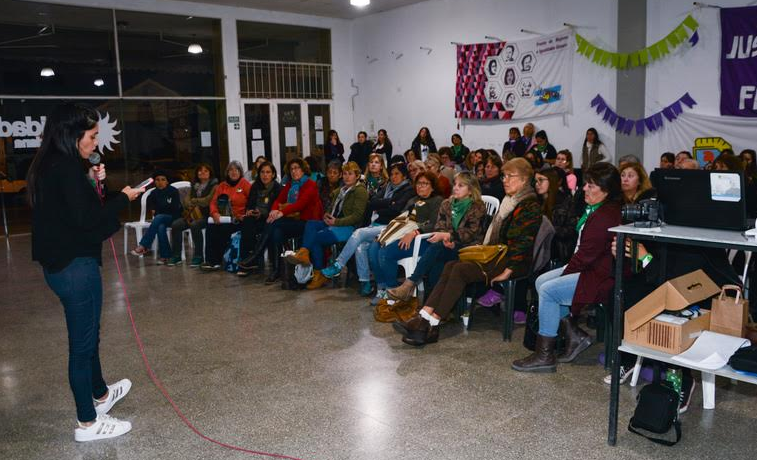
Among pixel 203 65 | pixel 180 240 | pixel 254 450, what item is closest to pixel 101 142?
pixel 203 65

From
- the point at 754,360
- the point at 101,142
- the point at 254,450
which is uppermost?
the point at 101,142

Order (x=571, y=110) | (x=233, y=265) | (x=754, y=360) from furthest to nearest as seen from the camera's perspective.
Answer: (x=571, y=110), (x=233, y=265), (x=754, y=360)

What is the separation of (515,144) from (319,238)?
5365mm

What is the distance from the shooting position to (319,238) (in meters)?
5.79

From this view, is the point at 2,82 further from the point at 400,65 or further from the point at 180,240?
the point at 400,65

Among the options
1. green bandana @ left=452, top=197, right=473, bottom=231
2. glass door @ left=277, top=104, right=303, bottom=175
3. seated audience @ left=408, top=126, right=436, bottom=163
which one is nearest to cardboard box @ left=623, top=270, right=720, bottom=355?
green bandana @ left=452, top=197, right=473, bottom=231

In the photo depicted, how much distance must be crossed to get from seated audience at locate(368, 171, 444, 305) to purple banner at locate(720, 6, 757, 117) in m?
4.71

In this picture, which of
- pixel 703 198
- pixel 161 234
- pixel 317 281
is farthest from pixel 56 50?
pixel 703 198

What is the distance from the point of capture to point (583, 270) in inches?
142

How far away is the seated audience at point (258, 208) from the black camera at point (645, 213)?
14.2 feet

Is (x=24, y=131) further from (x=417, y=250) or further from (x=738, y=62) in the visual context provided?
(x=738, y=62)

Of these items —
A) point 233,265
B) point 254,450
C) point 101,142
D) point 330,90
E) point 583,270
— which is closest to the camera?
point 254,450

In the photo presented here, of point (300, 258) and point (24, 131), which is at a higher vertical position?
point (24, 131)

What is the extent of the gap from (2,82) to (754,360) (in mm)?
10350
